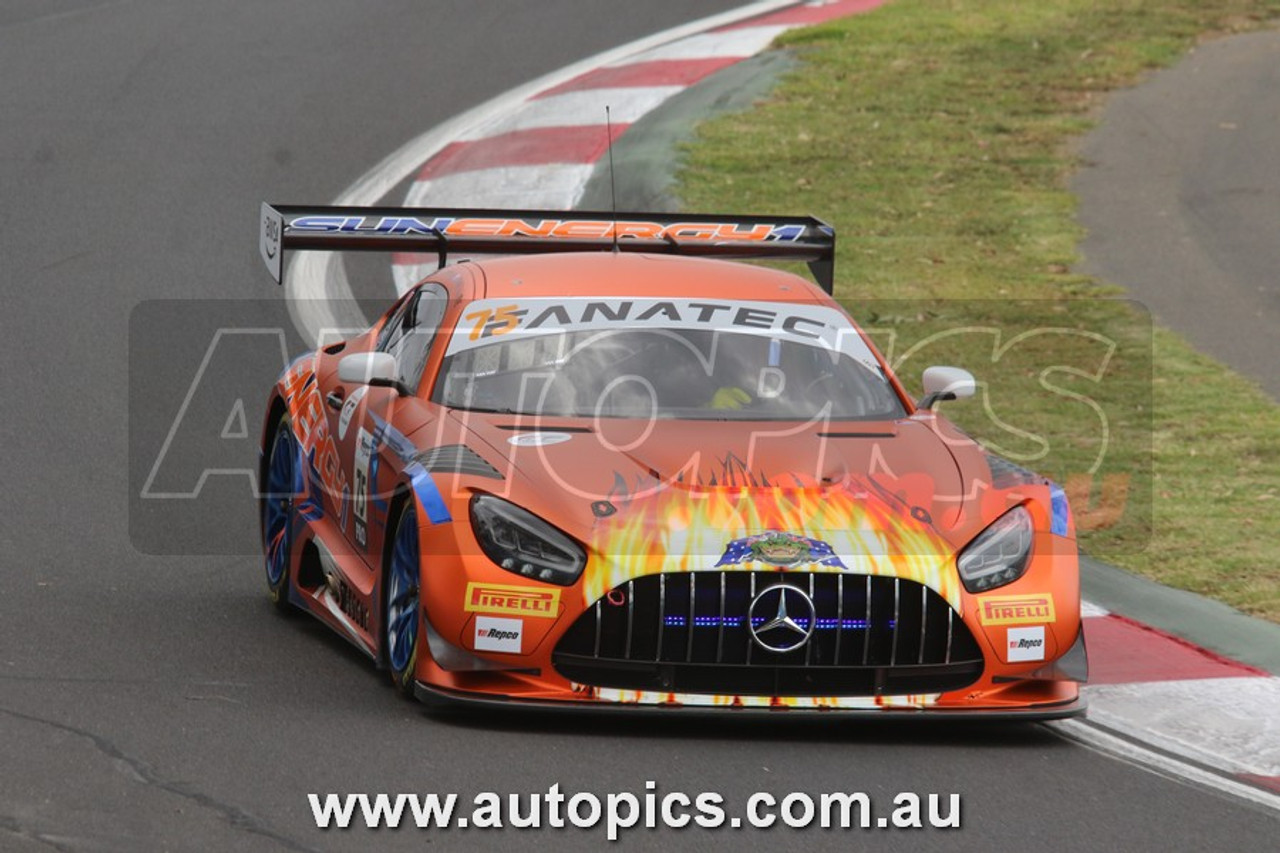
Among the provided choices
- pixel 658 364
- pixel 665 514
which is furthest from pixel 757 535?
pixel 658 364

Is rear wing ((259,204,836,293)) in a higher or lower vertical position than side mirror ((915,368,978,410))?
higher

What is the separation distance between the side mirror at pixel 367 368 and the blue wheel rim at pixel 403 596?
2.43ft

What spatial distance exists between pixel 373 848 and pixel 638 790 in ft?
2.69

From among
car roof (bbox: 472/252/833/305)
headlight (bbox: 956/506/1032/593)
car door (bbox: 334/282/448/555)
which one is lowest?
headlight (bbox: 956/506/1032/593)

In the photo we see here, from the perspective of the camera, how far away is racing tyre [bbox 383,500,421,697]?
6348mm

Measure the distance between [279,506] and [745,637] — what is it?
2826 millimetres

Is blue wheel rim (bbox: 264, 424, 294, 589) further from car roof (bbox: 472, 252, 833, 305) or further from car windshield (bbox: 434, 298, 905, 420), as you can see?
car windshield (bbox: 434, 298, 905, 420)

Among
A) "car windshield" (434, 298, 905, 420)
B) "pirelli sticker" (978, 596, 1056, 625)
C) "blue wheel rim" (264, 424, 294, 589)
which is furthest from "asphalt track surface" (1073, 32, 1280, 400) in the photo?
"pirelli sticker" (978, 596, 1056, 625)

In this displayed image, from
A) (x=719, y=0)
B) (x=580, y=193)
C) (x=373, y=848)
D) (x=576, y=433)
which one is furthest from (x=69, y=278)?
(x=719, y=0)

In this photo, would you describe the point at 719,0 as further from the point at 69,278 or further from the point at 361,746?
the point at 361,746

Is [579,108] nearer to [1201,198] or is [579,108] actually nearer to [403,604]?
[1201,198]

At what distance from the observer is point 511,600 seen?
6.05 meters

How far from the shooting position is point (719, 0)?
21422 millimetres

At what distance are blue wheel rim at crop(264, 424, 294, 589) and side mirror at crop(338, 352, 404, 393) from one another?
103 cm
